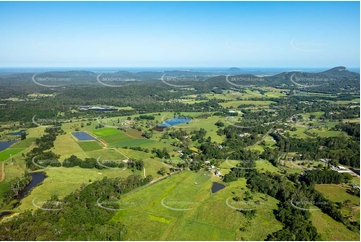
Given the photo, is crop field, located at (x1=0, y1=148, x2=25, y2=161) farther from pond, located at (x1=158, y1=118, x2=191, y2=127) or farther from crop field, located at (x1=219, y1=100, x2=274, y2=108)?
crop field, located at (x1=219, y1=100, x2=274, y2=108)

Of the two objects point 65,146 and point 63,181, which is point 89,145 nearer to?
point 65,146

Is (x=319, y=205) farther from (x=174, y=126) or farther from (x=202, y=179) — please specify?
(x=174, y=126)

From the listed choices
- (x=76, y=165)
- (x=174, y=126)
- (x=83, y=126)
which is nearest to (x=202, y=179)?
(x=76, y=165)

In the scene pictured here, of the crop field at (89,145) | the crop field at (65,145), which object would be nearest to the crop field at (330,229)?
the crop field at (89,145)

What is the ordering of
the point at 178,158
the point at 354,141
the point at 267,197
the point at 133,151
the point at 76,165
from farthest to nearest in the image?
the point at 354,141 < the point at 133,151 < the point at 178,158 < the point at 76,165 < the point at 267,197

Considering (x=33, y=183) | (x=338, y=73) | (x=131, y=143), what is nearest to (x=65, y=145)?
(x=131, y=143)

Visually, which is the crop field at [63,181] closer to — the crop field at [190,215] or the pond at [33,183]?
the pond at [33,183]

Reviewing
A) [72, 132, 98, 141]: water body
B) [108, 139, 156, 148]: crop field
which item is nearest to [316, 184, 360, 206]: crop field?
[108, 139, 156, 148]: crop field
